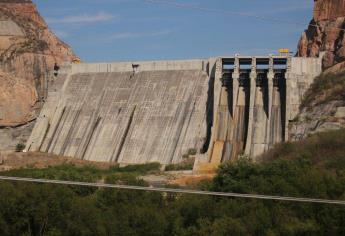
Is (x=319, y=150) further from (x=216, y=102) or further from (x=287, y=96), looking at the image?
(x=216, y=102)

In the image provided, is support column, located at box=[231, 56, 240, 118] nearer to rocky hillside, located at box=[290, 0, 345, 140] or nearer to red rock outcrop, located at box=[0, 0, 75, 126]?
rocky hillside, located at box=[290, 0, 345, 140]

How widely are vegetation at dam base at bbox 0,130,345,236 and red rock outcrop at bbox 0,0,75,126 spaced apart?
3278cm

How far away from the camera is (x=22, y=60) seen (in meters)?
88.6

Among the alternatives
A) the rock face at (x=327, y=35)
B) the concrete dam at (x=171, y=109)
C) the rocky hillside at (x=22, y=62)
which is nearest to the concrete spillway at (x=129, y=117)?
the concrete dam at (x=171, y=109)

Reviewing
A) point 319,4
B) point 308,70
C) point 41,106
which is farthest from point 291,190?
point 41,106

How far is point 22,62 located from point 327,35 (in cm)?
3034

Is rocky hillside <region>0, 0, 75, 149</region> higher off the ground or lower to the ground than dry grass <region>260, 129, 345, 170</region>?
higher

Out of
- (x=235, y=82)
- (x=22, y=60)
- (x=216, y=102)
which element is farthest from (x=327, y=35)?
(x=22, y=60)

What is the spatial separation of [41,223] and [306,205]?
14174 mm

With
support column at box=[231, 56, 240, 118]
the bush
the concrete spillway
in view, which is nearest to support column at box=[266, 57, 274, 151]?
support column at box=[231, 56, 240, 118]

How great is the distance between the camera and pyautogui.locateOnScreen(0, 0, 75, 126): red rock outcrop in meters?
86.1

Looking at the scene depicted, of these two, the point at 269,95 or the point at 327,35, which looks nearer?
the point at 269,95

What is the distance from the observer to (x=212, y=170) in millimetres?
70750

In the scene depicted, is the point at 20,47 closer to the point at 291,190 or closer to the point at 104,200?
the point at 104,200
